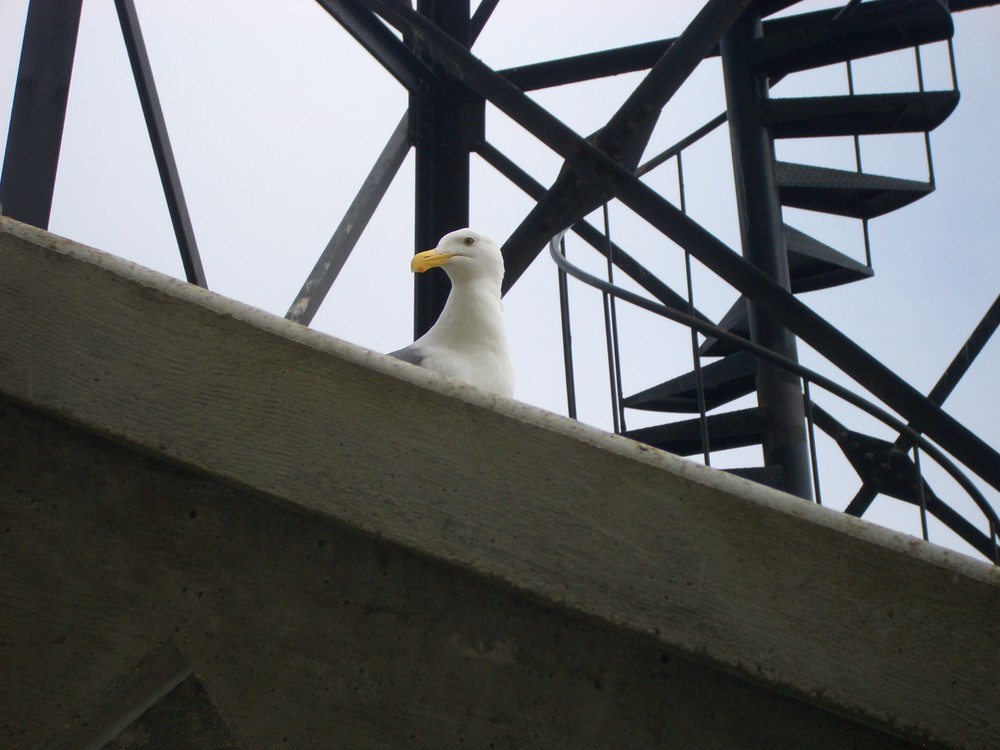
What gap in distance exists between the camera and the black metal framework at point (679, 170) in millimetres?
3328

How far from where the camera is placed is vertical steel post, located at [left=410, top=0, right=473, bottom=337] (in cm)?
476

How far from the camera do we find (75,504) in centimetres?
144

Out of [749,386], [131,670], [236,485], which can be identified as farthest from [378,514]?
[749,386]

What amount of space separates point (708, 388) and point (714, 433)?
579 millimetres

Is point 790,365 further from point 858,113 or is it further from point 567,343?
point 858,113

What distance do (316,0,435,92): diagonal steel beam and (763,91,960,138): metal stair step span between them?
1.95 metres

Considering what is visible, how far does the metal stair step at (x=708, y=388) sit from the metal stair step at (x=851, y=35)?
66.1 inches

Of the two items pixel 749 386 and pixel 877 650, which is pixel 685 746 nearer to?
pixel 877 650

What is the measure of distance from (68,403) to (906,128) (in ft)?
16.9

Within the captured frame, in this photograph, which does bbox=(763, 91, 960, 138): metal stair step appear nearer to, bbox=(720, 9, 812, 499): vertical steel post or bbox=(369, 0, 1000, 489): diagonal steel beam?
bbox=(720, 9, 812, 499): vertical steel post

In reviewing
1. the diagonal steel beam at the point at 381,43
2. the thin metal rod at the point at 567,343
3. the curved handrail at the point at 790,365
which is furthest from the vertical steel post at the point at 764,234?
the diagonal steel beam at the point at 381,43

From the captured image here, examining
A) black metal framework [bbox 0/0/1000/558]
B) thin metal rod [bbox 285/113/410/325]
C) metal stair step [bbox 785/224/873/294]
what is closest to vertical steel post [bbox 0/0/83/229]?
black metal framework [bbox 0/0/1000/558]

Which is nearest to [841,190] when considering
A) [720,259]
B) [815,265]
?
[815,265]

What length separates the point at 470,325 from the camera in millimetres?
3080
